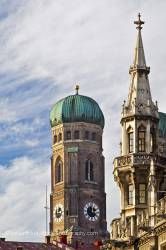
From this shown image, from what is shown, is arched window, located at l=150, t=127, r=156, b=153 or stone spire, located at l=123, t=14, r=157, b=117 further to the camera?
stone spire, located at l=123, t=14, r=157, b=117

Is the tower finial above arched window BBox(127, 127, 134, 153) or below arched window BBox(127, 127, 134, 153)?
above

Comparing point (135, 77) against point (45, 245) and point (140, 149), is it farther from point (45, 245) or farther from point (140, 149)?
point (45, 245)

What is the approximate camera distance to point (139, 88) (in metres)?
64.9

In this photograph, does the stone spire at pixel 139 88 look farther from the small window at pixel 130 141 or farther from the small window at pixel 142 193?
the small window at pixel 142 193

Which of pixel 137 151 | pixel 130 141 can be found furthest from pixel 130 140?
pixel 137 151

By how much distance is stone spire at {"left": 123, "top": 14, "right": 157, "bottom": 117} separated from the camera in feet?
211

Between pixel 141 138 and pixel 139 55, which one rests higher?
pixel 139 55

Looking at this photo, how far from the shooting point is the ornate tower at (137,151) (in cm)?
6259

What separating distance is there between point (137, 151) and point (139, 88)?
3.88 meters

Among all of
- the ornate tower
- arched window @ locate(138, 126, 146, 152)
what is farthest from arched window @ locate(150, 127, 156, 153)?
arched window @ locate(138, 126, 146, 152)

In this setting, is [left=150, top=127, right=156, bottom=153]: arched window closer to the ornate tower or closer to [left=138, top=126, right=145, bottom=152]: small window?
the ornate tower

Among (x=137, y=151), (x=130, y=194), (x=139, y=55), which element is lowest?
(x=130, y=194)

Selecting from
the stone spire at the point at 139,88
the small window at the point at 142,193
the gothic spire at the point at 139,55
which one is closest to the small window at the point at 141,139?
the stone spire at the point at 139,88

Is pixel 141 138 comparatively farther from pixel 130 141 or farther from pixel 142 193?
pixel 142 193
